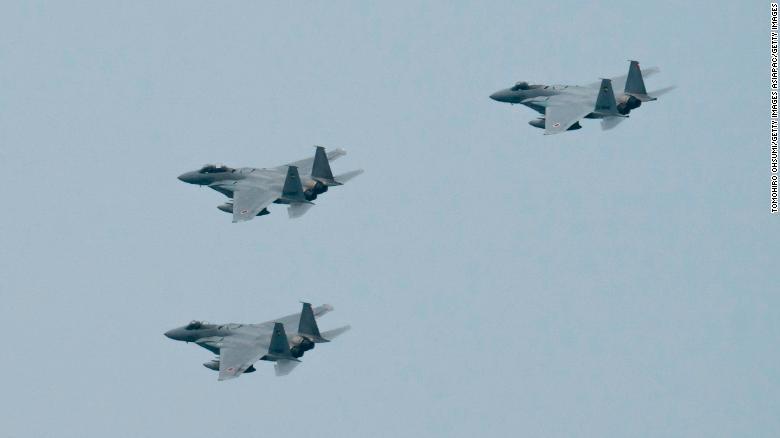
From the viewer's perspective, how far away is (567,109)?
528ft

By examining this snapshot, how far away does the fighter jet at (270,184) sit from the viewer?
6053 inches

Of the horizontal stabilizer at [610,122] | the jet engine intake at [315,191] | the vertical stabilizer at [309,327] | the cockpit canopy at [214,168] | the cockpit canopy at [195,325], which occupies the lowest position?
the cockpit canopy at [195,325]

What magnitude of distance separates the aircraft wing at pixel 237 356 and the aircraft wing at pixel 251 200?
33.9 feet

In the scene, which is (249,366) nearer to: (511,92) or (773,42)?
(511,92)

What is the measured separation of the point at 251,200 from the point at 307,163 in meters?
8.77

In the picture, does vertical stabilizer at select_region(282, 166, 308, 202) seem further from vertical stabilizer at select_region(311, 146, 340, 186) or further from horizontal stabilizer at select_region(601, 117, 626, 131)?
horizontal stabilizer at select_region(601, 117, 626, 131)

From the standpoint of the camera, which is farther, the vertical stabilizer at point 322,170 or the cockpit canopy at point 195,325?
the vertical stabilizer at point 322,170

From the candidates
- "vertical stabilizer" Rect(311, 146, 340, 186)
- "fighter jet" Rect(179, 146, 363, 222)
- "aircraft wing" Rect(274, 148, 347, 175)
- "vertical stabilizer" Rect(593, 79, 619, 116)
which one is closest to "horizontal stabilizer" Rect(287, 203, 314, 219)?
"fighter jet" Rect(179, 146, 363, 222)

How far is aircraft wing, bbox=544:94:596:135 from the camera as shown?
15862cm

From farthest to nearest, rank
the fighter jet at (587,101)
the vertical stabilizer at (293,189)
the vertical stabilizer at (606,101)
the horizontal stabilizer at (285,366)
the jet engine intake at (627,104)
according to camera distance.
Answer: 1. the jet engine intake at (627,104)
2. the fighter jet at (587,101)
3. the vertical stabilizer at (606,101)
4. the vertical stabilizer at (293,189)
5. the horizontal stabilizer at (285,366)

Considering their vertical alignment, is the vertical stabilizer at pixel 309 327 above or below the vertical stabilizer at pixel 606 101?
below

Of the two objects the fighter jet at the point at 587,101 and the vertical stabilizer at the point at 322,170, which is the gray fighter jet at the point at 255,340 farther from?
the fighter jet at the point at 587,101

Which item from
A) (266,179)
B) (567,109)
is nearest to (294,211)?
(266,179)

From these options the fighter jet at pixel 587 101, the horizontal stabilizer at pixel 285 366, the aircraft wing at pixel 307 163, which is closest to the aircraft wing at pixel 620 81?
the fighter jet at pixel 587 101
